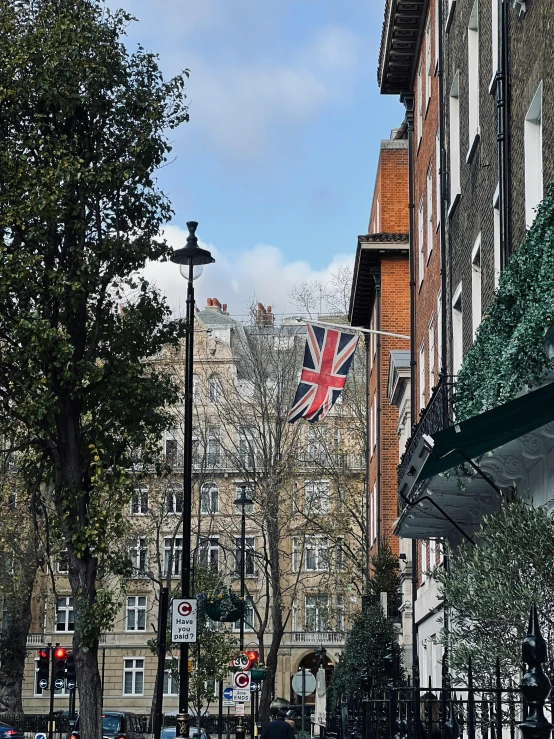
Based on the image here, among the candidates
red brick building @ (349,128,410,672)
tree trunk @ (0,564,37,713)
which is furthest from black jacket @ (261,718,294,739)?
tree trunk @ (0,564,37,713)

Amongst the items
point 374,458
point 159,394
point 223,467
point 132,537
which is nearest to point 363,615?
point 374,458

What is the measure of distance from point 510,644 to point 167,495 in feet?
160

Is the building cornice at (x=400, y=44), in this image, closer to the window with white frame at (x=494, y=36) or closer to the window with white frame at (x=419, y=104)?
the window with white frame at (x=419, y=104)

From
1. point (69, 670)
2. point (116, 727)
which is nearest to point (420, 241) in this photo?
point (69, 670)

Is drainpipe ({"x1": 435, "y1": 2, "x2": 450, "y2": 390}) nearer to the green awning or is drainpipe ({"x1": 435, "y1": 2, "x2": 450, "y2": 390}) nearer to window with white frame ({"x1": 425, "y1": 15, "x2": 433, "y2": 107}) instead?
window with white frame ({"x1": 425, "y1": 15, "x2": 433, "y2": 107})

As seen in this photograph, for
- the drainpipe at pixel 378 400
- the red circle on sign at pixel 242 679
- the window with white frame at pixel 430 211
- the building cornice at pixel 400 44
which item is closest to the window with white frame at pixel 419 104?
the building cornice at pixel 400 44

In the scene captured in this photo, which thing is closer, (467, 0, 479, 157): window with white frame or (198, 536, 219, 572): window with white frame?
(467, 0, 479, 157): window with white frame

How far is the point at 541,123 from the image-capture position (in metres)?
14.0

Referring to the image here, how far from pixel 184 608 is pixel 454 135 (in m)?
9.74

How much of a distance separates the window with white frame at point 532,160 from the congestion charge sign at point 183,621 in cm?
974

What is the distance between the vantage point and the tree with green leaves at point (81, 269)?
75.0 feet

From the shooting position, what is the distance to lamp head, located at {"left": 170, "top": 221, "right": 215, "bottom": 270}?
22359mm

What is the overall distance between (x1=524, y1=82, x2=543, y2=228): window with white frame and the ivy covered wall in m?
1.96

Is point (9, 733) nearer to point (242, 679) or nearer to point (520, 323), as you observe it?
point (242, 679)
